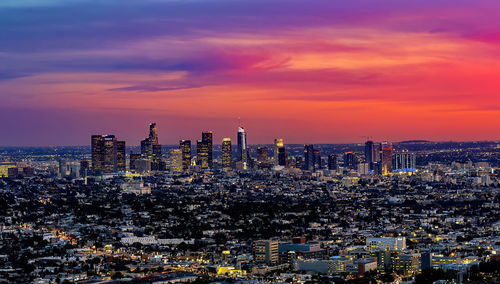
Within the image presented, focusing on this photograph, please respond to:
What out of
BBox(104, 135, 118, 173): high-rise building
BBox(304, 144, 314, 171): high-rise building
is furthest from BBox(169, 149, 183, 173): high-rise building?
BBox(304, 144, 314, 171): high-rise building

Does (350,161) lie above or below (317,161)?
below

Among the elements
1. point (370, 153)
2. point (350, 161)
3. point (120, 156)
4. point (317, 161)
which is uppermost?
point (120, 156)

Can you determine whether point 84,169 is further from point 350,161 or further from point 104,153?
point 350,161

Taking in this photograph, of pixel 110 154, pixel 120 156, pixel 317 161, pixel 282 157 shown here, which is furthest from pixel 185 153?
pixel 317 161

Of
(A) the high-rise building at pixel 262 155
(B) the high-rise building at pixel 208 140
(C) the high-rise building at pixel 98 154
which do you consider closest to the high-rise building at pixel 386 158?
(A) the high-rise building at pixel 262 155

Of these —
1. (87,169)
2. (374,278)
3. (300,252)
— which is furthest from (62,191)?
(374,278)

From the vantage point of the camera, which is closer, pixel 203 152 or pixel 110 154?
pixel 110 154

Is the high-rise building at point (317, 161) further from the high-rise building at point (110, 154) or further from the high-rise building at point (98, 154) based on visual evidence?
the high-rise building at point (98, 154)
